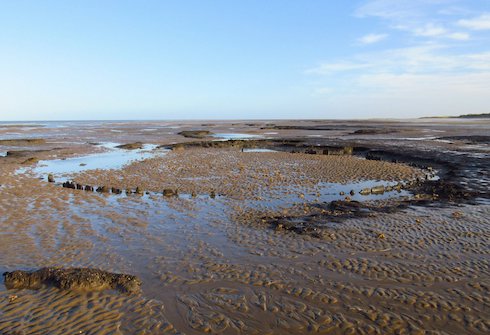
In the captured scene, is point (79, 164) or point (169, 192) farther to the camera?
point (79, 164)

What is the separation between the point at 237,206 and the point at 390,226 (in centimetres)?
581

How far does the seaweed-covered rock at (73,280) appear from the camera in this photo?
749 cm

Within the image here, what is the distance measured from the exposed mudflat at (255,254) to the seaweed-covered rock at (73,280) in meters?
0.19

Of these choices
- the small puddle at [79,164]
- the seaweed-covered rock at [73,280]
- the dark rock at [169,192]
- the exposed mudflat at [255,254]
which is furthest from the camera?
the small puddle at [79,164]

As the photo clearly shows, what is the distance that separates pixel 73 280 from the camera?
7.55 m

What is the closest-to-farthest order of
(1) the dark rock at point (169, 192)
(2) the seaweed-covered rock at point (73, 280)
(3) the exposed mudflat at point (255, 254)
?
(3) the exposed mudflat at point (255, 254) → (2) the seaweed-covered rock at point (73, 280) → (1) the dark rock at point (169, 192)

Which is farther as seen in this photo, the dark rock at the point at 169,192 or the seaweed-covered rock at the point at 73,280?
the dark rock at the point at 169,192

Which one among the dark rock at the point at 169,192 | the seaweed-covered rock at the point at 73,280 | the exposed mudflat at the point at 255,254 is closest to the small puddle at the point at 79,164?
the exposed mudflat at the point at 255,254

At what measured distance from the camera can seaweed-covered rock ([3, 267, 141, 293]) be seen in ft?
24.6

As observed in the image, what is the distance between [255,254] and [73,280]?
441cm

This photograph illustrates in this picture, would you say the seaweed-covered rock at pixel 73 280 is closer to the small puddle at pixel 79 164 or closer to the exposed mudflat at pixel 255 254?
the exposed mudflat at pixel 255 254

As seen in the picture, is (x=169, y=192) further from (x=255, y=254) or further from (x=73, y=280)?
(x=73, y=280)

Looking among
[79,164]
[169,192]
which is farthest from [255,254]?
[79,164]

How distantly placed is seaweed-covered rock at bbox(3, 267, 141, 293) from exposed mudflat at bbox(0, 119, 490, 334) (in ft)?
0.63
